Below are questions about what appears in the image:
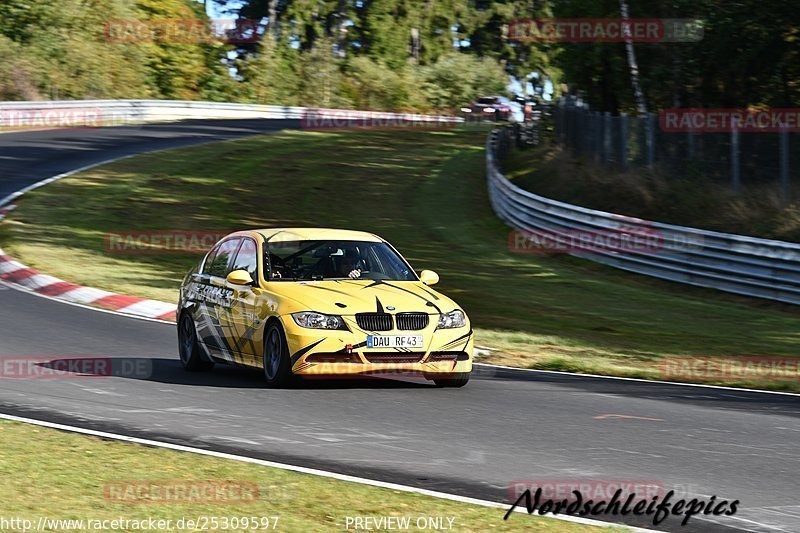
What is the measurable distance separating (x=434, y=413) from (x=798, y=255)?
1259 cm

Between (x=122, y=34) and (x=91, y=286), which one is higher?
(x=122, y=34)

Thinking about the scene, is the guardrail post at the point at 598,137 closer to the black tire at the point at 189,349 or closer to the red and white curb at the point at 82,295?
the red and white curb at the point at 82,295

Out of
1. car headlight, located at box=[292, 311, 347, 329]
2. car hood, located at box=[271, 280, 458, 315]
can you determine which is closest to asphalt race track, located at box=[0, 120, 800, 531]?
car headlight, located at box=[292, 311, 347, 329]

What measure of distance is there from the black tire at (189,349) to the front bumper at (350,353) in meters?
1.94

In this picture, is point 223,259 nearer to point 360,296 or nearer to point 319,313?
point 360,296

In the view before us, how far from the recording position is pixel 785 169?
23.6 m

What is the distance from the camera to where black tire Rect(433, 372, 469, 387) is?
37.0 ft

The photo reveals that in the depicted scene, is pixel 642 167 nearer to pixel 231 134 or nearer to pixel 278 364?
pixel 278 364

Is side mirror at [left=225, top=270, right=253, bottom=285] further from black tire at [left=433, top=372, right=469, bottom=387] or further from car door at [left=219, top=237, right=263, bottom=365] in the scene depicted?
black tire at [left=433, top=372, right=469, bottom=387]

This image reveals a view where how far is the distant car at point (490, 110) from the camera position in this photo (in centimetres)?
7769

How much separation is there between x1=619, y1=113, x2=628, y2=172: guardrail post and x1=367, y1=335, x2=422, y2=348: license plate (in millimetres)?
19981

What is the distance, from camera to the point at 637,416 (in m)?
9.98

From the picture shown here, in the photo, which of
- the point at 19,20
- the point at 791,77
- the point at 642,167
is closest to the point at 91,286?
the point at 642,167

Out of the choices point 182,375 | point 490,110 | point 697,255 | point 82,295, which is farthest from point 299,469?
point 490,110
